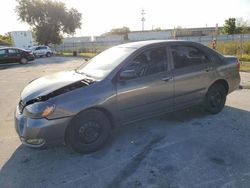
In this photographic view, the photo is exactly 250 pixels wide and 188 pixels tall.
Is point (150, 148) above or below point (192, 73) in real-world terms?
below

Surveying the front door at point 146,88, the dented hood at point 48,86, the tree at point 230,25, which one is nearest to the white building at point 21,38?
the dented hood at point 48,86

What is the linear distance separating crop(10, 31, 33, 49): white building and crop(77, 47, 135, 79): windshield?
116 feet

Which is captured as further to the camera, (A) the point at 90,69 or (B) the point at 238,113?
(B) the point at 238,113

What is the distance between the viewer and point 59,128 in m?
3.48

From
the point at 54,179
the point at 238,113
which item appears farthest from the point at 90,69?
the point at 238,113

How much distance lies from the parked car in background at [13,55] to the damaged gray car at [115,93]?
17.9 m

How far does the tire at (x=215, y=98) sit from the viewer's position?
518 cm

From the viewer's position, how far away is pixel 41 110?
11.2ft

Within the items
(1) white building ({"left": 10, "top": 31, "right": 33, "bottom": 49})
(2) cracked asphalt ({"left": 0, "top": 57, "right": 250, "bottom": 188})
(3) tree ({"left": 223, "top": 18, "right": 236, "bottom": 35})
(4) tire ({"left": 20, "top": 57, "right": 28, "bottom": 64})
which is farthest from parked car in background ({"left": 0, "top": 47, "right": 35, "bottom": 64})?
(3) tree ({"left": 223, "top": 18, "right": 236, "bottom": 35})

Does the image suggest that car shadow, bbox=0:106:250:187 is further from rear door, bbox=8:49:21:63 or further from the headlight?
rear door, bbox=8:49:21:63

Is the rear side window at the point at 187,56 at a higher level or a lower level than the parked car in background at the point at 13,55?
lower

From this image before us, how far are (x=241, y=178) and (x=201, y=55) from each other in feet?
8.64

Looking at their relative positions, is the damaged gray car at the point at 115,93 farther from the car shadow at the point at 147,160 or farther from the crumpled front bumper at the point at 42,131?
the car shadow at the point at 147,160

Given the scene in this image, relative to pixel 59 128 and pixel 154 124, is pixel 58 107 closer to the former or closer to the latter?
pixel 59 128
